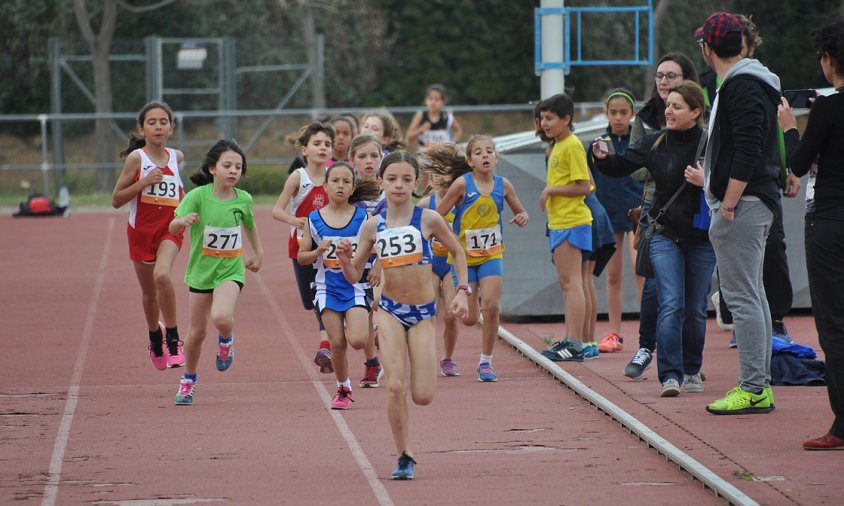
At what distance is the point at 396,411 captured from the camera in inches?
278

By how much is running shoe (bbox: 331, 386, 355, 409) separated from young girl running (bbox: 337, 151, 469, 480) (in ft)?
5.46

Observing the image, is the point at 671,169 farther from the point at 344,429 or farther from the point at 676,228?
the point at 344,429

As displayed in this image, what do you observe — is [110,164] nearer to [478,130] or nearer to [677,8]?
[478,130]

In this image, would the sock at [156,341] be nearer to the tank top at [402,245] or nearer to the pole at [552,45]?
the tank top at [402,245]

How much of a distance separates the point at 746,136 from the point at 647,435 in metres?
1.82

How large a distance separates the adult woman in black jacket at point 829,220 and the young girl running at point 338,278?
2.91 metres

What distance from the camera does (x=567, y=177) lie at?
1066 cm

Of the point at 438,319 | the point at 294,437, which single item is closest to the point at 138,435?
the point at 294,437

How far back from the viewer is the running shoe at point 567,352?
10859mm

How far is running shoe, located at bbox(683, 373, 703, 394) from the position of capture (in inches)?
370

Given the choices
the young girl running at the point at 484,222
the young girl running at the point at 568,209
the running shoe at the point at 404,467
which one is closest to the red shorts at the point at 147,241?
the young girl running at the point at 484,222

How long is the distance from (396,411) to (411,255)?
97 cm

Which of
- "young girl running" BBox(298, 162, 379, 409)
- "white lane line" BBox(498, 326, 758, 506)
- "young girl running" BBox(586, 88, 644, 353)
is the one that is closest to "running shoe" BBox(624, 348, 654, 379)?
"white lane line" BBox(498, 326, 758, 506)

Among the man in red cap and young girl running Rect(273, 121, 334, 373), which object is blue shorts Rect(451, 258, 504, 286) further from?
the man in red cap
